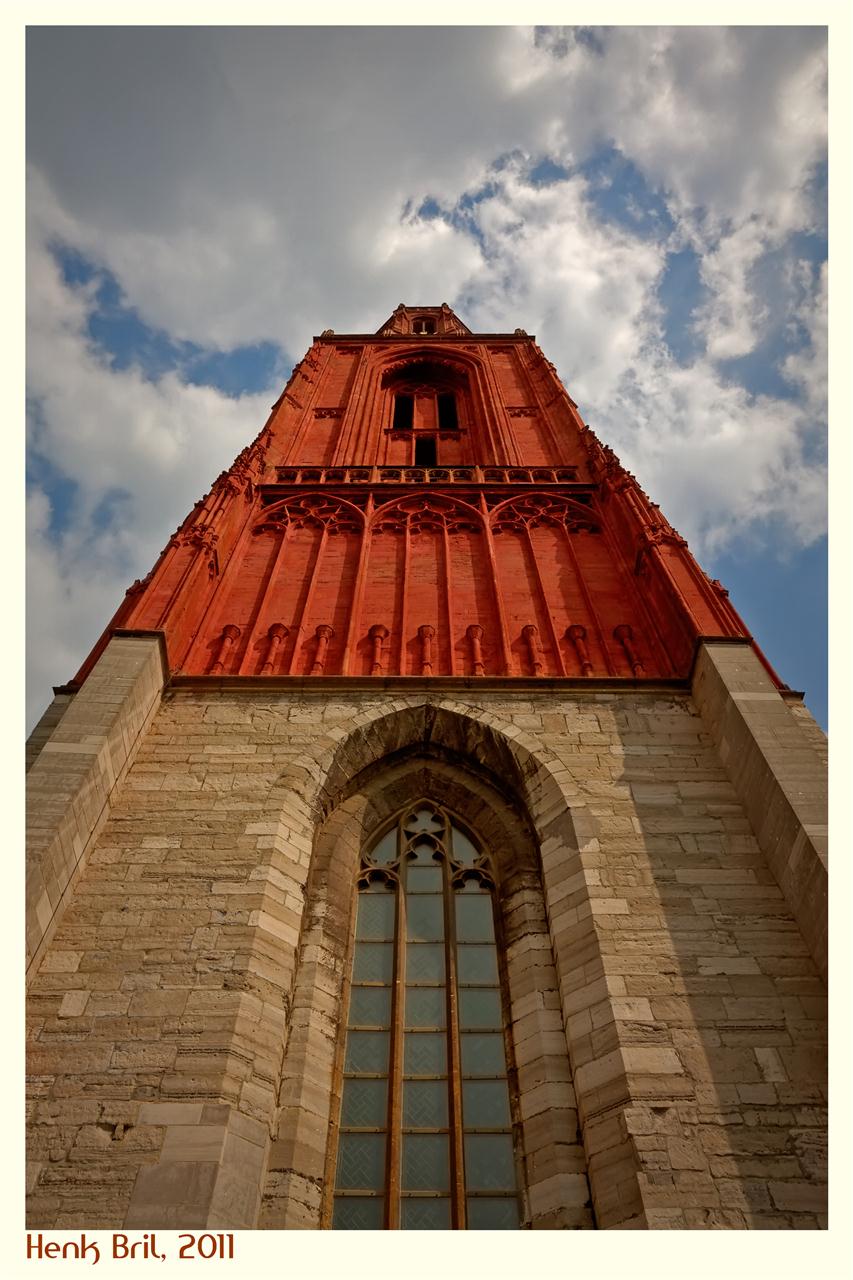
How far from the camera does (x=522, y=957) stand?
7.95 metres

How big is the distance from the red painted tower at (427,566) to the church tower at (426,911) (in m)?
0.08

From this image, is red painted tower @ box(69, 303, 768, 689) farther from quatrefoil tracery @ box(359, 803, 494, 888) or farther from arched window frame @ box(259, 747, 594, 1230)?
quatrefoil tracery @ box(359, 803, 494, 888)

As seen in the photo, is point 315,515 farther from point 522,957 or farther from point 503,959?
point 522,957

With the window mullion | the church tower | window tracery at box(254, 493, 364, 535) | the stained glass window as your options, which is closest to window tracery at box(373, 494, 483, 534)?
window tracery at box(254, 493, 364, 535)

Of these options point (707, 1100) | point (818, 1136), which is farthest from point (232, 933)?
point (818, 1136)

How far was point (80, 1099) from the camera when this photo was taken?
6.14 m

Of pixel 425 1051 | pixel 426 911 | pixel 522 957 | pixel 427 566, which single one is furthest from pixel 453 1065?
pixel 427 566

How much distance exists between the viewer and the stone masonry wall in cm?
583

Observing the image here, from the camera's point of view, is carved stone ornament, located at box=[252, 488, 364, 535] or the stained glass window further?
carved stone ornament, located at box=[252, 488, 364, 535]

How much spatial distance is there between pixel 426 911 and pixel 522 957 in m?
1.11

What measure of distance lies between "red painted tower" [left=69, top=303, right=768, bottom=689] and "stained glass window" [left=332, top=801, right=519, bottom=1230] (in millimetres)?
2703

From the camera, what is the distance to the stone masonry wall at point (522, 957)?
583 cm

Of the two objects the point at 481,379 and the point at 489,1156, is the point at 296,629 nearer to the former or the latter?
the point at 489,1156
